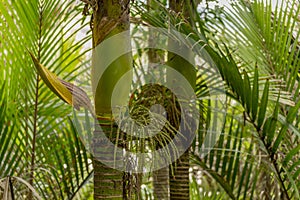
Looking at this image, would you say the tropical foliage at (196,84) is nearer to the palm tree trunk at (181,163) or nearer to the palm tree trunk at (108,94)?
the palm tree trunk at (181,163)

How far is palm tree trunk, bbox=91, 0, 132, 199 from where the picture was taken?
2.88 ft

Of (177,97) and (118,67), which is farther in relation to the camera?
(177,97)

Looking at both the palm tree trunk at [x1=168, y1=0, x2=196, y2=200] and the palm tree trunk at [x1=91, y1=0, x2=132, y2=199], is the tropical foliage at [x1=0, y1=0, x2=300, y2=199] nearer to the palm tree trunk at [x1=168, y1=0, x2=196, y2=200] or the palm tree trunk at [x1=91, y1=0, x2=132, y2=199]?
the palm tree trunk at [x1=168, y1=0, x2=196, y2=200]

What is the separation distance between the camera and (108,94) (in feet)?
2.88

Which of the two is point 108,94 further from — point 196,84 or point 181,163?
point 196,84

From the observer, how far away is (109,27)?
2.91 feet

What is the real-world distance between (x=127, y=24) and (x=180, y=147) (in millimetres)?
440

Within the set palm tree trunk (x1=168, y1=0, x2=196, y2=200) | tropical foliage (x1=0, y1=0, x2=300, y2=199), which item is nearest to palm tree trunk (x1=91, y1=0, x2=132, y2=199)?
tropical foliage (x1=0, y1=0, x2=300, y2=199)

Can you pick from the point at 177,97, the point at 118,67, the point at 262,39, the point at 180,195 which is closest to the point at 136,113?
the point at 118,67

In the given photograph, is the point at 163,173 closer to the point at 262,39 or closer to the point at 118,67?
the point at 262,39

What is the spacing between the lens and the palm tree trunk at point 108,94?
2.88ft

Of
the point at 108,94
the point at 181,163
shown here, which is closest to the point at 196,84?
the point at 181,163

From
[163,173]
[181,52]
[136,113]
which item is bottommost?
[163,173]

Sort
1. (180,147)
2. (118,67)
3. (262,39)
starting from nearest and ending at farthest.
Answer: (118,67) < (180,147) < (262,39)
